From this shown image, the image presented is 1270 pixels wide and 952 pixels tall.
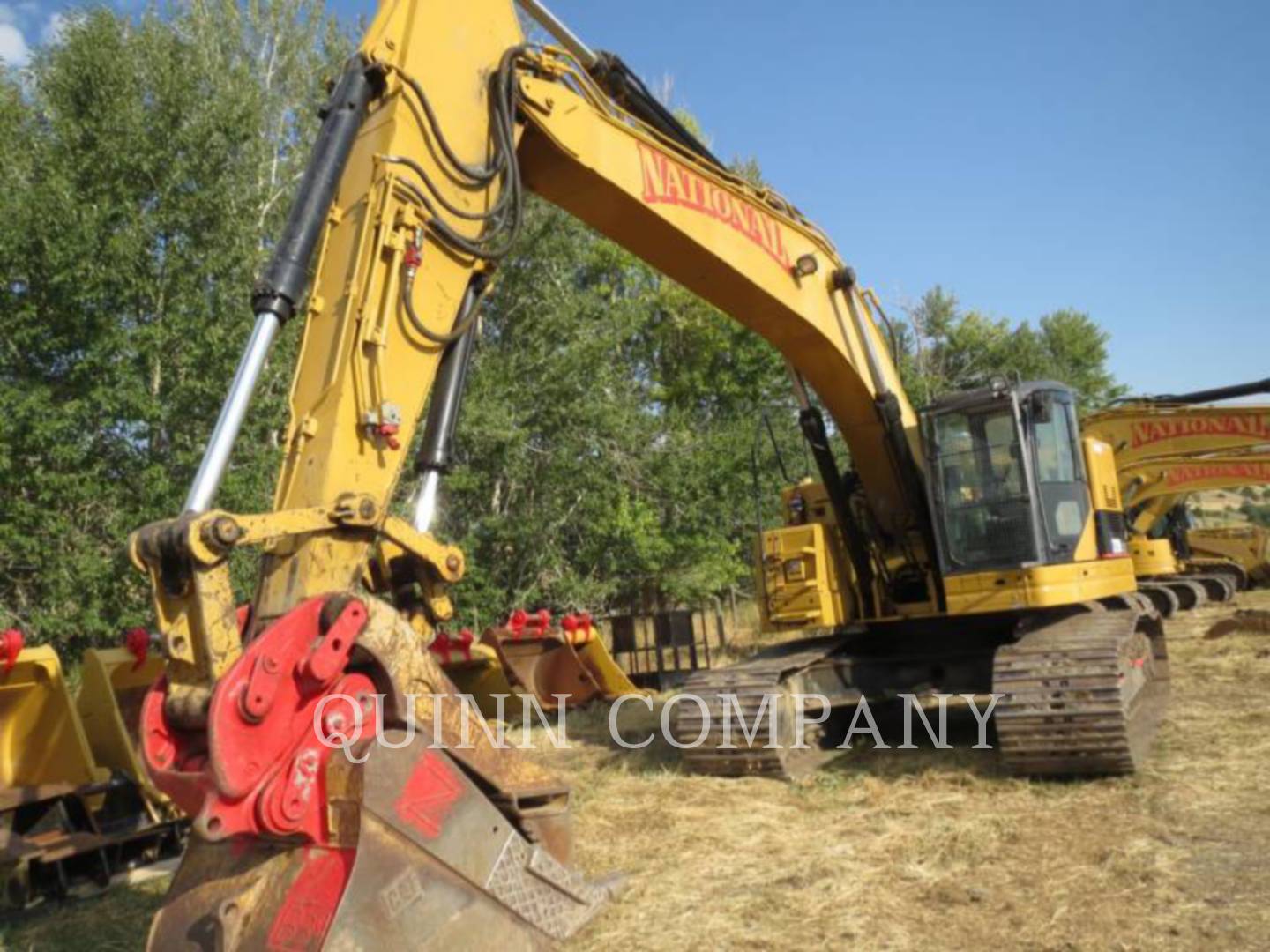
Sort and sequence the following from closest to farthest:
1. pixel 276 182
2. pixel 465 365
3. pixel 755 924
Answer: pixel 755 924 < pixel 465 365 < pixel 276 182

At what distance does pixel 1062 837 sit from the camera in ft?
16.1

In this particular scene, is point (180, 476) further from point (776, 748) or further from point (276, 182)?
point (776, 748)

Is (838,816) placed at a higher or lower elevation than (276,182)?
lower

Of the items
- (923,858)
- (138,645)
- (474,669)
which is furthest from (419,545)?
(474,669)

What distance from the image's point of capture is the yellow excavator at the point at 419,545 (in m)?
3.02

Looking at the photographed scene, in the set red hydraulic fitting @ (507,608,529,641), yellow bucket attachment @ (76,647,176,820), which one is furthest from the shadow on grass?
red hydraulic fitting @ (507,608,529,641)

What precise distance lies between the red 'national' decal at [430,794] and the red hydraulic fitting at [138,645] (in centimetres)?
378

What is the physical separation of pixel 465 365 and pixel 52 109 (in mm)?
11815

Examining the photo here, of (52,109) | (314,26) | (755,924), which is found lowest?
(755,924)

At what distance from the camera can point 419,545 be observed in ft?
12.2

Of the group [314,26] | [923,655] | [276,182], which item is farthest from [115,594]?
[314,26]

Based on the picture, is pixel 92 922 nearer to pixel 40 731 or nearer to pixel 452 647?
pixel 40 731

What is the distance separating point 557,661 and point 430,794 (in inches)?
247

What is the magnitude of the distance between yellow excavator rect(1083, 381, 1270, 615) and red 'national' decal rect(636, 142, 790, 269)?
971 centimetres
